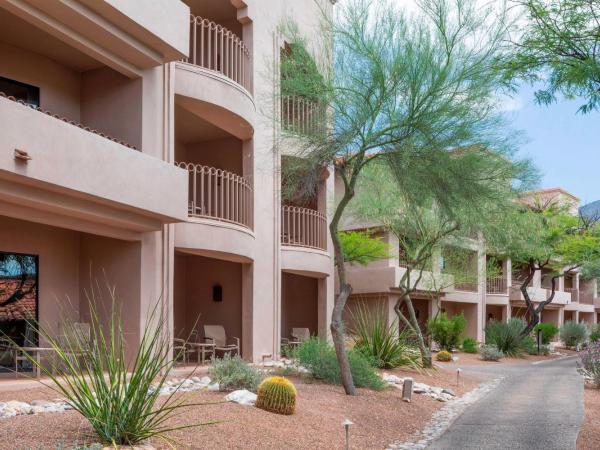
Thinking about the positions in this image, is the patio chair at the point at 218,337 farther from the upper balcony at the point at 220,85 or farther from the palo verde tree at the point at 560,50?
the palo verde tree at the point at 560,50

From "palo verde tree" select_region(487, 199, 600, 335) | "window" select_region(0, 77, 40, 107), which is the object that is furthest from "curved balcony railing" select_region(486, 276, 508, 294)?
"window" select_region(0, 77, 40, 107)

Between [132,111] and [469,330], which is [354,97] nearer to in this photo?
[132,111]

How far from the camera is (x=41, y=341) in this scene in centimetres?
1458

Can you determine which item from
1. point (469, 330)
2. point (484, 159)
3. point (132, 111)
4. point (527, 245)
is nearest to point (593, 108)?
point (484, 159)

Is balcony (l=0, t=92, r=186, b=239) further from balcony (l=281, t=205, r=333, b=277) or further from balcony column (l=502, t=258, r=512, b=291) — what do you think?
balcony column (l=502, t=258, r=512, b=291)

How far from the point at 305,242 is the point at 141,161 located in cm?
956

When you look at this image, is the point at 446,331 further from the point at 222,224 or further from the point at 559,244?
the point at 222,224

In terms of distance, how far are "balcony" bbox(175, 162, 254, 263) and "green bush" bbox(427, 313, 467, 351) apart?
15.1 m

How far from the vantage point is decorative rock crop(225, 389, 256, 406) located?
11.6 metres

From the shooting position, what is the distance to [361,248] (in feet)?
98.8

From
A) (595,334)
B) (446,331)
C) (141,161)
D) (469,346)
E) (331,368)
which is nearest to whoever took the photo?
(141,161)

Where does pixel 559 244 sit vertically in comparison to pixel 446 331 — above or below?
above

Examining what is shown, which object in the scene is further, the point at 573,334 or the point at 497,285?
the point at 573,334

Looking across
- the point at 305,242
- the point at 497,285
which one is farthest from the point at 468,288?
the point at 305,242
